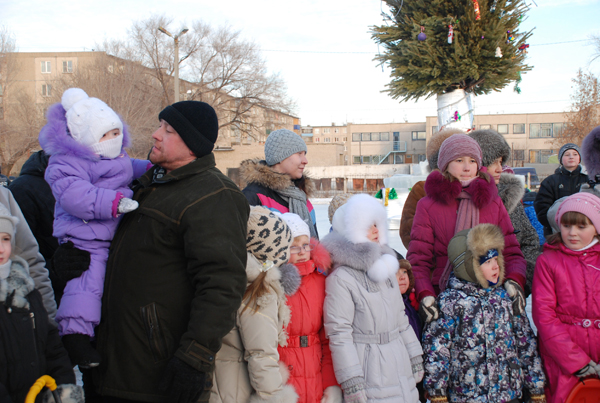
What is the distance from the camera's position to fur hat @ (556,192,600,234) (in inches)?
104

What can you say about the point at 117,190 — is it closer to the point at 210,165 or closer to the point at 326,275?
the point at 210,165

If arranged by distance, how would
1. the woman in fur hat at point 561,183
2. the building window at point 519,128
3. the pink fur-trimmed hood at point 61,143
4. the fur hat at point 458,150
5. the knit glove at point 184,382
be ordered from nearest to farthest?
1. the knit glove at point 184,382
2. the pink fur-trimmed hood at point 61,143
3. the fur hat at point 458,150
4. the woman in fur hat at point 561,183
5. the building window at point 519,128

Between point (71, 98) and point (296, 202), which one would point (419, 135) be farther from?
point (71, 98)

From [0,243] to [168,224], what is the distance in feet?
2.48

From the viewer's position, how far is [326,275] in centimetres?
269

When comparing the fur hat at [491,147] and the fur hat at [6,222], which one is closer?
the fur hat at [6,222]

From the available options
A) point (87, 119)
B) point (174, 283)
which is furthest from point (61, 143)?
point (174, 283)

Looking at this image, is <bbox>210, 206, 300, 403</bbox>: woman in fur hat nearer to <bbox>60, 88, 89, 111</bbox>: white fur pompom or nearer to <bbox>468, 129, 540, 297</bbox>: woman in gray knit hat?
<bbox>60, 88, 89, 111</bbox>: white fur pompom

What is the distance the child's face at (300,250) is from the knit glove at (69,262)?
3.58ft

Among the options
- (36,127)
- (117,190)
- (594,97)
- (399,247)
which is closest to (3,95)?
(36,127)

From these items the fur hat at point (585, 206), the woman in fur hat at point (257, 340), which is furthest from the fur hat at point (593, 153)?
the woman in fur hat at point (257, 340)

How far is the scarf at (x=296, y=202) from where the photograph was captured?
3289 millimetres

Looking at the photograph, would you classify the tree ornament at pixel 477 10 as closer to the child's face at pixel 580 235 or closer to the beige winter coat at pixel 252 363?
the child's face at pixel 580 235

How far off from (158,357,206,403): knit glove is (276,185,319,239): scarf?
1.71 m
